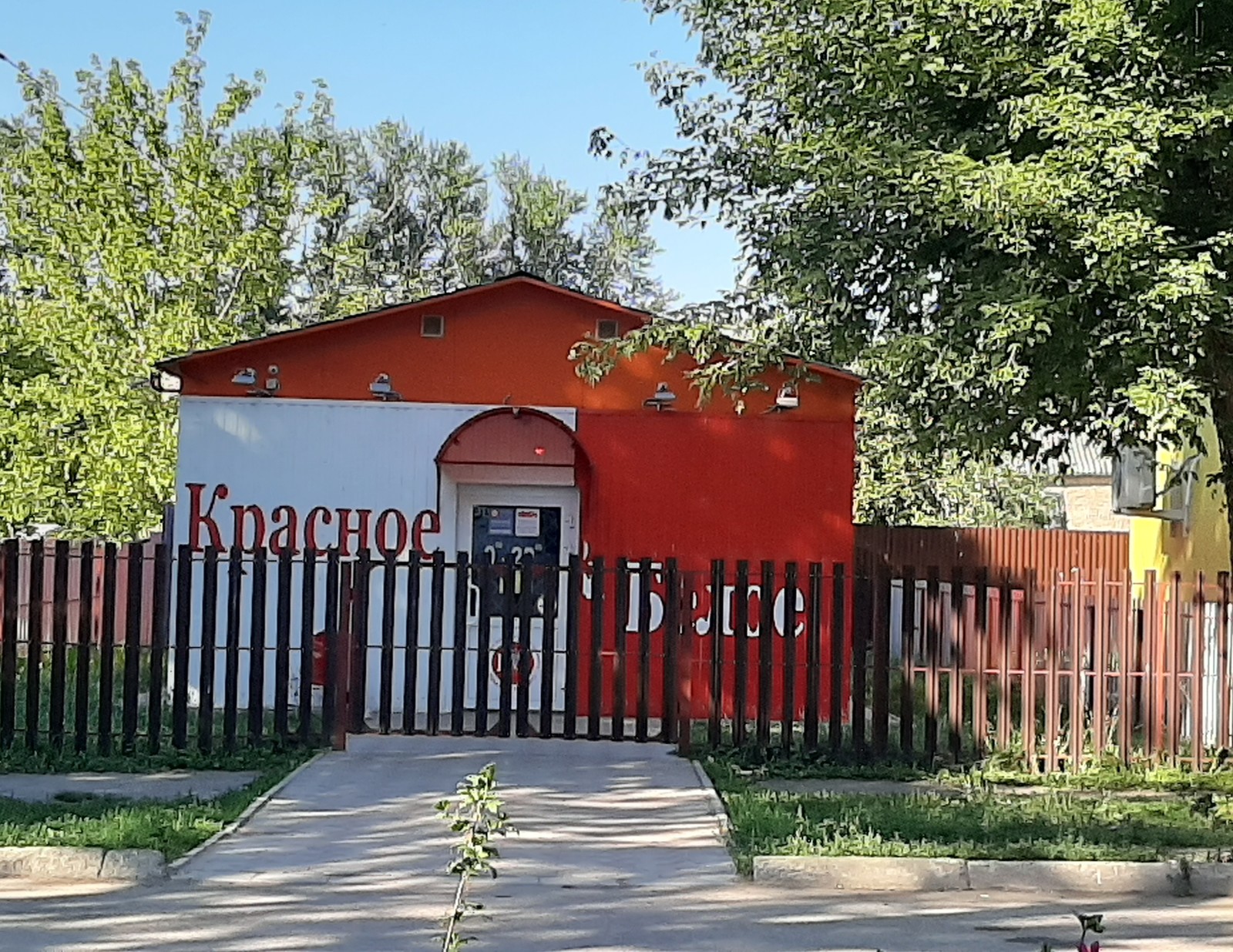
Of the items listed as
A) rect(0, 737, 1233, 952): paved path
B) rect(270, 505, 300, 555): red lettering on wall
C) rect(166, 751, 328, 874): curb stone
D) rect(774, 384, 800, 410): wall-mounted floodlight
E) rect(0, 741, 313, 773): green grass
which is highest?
rect(774, 384, 800, 410): wall-mounted floodlight

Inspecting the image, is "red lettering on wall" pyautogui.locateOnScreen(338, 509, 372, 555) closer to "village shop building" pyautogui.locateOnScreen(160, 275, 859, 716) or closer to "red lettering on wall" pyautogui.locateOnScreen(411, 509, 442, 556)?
"village shop building" pyautogui.locateOnScreen(160, 275, 859, 716)

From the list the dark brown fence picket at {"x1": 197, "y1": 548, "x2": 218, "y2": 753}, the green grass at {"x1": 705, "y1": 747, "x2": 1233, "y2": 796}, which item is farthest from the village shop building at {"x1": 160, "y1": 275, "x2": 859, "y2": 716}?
the green grass at {"x1": 705, "y1": 747, "x2": 1233, "y2": 796}

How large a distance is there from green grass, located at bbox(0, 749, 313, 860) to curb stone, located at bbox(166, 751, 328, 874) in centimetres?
4

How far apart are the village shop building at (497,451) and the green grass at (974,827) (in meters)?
4.95

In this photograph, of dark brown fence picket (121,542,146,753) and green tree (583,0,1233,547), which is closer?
green tree (583,0,1233,547)

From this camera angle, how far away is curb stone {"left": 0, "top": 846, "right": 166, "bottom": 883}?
29.4ft

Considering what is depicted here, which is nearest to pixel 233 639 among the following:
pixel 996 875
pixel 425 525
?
pixel 425 525

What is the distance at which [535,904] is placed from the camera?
333 inches

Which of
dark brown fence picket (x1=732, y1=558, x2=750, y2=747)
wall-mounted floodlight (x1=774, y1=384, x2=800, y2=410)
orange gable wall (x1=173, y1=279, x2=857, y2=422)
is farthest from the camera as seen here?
orange gable wall (x1=173, y1=279, x2=857, y2=422)

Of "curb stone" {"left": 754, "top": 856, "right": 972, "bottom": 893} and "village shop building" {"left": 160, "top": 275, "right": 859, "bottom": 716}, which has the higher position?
"village shop building" {"left": 160, "top": 275, "right": 859, "bottom": 716}

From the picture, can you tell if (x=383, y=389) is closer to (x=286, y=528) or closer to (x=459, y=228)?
(x=286, y=528)

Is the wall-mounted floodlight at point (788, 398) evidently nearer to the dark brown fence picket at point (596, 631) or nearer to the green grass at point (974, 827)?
the dark brown fence picket at point (596, 631)

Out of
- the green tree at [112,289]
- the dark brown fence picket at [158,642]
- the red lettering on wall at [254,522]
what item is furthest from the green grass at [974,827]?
the green tree at [112,289]

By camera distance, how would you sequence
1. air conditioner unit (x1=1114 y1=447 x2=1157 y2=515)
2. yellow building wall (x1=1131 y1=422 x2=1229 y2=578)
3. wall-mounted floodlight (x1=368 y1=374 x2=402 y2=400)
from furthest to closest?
1. air conditioner unit (x1=1114 y1=447 x2=1157 y2=515)
2. yellow building wall (x1=1131 y1=422 x2=1229 y2=578)
3. wall-mounted floodlight (x1=368 y1=374 x2=402 y2=400)
